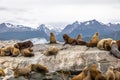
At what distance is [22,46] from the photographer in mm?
33438

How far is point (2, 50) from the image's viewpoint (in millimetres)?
31516

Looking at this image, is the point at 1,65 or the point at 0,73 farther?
the point at 1,65

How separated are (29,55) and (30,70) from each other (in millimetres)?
5260

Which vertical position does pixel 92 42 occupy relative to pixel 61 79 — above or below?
above

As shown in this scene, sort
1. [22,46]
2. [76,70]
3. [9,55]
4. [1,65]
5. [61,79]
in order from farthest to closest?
[22,46]
[9,55]
[1,65]
[76,70]
[61,79]

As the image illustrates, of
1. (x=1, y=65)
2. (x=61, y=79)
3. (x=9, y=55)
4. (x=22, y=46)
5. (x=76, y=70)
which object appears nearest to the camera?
(x=61, y=79)

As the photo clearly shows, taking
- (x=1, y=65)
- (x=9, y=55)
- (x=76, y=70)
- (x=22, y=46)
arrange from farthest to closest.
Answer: (x=22, y=46) → (x=9, y=55) → (x=1, y=65) → (x=76, y=70)

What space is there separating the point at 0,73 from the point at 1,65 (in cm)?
219

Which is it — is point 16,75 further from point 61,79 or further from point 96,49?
point 96,49

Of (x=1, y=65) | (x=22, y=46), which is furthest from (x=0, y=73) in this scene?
(x=22, y=46)

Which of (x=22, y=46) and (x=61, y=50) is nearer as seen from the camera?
(x=61, y=50)

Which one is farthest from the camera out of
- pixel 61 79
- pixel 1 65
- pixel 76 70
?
pixel 1 65

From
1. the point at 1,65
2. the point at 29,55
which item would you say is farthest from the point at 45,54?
the point at 1,65

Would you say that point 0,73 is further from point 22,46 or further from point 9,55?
point 22,46
